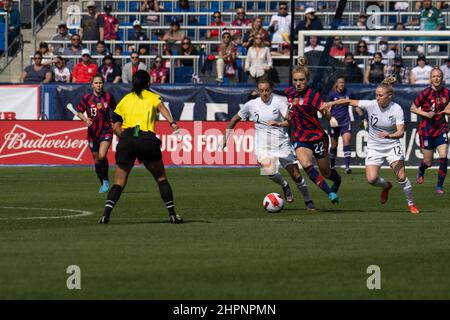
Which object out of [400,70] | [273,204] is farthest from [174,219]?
[400,70]

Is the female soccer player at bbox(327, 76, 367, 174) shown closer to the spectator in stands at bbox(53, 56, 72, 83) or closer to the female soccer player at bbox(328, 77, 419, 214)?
the spectator in stands at bbox(53, 56, 72, 83)

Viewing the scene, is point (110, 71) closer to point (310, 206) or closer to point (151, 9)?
point (151, 9)

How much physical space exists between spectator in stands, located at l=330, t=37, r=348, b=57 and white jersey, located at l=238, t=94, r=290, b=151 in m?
15.9

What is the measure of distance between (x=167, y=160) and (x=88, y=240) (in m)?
19.2

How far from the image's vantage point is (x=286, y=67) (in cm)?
3700

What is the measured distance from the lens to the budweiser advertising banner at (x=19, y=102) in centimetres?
3572

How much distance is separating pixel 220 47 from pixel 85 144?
507cm

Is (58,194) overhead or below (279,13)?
below

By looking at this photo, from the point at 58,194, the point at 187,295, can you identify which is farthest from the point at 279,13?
the point at 187,295

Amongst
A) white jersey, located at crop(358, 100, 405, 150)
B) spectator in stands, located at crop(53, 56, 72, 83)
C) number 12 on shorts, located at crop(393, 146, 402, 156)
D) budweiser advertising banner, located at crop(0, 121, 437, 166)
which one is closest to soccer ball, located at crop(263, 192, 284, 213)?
white jersey, located at crop(358, 100, 405, 150)

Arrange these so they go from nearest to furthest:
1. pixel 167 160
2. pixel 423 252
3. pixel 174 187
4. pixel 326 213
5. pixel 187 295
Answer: pixel 187 295
pixel 423 252
pixel 326 213
pixel 174 187
pixel 167 160

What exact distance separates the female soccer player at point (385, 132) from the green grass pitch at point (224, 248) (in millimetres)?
584

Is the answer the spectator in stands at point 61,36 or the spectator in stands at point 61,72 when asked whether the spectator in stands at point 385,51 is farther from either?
the spectator in stands at point 61,36
